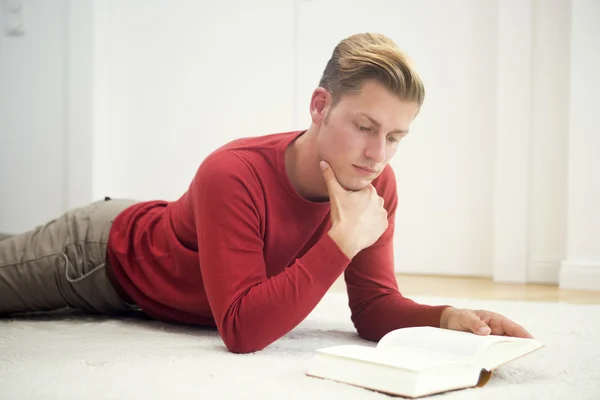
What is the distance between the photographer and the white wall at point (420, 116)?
3404 millimetres

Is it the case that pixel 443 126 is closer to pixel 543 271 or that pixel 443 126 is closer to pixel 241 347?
pixel 543 271

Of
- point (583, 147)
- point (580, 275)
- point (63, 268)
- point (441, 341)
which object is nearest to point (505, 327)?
point (441, 341)

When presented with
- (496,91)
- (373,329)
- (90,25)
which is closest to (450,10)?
(496,91)

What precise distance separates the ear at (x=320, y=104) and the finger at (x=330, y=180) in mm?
96

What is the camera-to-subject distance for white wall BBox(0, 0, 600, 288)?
3404mm

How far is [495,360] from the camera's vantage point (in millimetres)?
1205

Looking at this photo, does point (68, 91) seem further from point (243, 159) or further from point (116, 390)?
point (116, 390)

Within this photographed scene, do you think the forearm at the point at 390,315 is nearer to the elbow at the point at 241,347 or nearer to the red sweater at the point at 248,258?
the red sweater at the point at 248,258

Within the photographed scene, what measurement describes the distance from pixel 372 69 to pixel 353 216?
0.94 feet

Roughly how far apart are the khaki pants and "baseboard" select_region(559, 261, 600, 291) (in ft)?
6.79

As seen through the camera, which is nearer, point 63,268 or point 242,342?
point 242,342

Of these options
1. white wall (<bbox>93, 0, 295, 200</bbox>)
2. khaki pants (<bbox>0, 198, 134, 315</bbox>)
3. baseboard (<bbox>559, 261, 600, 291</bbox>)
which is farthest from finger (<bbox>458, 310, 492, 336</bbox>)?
white wall (<bbox>93, 0, 295, 200</bbox>)

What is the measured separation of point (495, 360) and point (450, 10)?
8.63ft

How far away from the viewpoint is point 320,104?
1500mm
